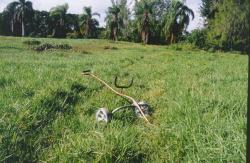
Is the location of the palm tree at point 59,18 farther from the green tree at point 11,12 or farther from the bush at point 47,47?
the bush at point 47,47

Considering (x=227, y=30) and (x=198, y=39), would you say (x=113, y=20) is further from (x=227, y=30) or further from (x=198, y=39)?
(x=227, y=30)

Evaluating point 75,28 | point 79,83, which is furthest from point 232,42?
point 79,83

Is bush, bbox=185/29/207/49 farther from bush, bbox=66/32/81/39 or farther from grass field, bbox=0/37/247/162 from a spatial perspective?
grass field, bbox=0/37/247/162

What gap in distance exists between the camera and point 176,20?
220 ft

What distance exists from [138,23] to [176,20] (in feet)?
25.3

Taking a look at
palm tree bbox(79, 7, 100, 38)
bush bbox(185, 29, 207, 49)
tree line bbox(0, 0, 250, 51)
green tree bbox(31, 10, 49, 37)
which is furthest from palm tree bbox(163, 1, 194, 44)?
green tree bbox(31, 10, 49, 37)

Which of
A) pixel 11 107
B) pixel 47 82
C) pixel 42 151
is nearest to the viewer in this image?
pixel 42 151

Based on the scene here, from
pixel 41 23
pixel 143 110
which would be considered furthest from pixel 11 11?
pixel 143 110

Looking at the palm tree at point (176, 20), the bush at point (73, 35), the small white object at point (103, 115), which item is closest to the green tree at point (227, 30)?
the palm tree at point (176, 20)

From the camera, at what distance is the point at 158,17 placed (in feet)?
274

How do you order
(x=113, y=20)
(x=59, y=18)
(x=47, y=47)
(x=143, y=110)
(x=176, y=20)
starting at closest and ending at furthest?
1. (x=143, y=110)
2. (x=47, y=47)
3. (x=176, y=20)
4. (x=113, y=20)
5. (x=59, y=18)

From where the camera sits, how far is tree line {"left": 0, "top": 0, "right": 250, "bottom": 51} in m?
54.3

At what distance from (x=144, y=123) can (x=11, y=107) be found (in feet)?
6.06

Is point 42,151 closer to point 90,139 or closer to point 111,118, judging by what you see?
point 90,139
